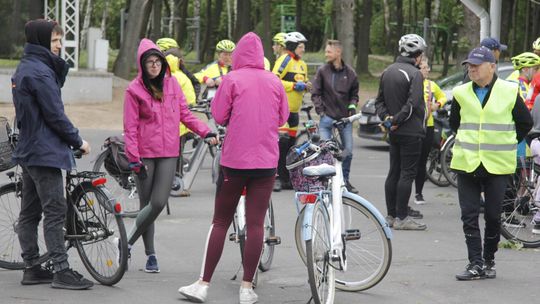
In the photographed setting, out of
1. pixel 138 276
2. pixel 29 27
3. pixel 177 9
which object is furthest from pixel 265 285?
pixel 177 9

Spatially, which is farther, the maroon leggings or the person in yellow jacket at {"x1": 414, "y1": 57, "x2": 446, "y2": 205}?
the person in yellow jacket at {"x1": 414, "y1": 57, "x2": 446, "y2": 205}

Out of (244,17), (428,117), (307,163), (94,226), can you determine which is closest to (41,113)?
(94,226)

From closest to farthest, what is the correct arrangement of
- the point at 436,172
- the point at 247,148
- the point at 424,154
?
the point at 247,148 < the point at 424,154 < the point at 436,172

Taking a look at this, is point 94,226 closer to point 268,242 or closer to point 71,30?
point 268,242

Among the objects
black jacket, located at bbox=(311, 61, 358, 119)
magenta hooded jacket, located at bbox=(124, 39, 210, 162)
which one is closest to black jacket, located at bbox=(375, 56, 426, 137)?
black jacket, located at bbox=(311, 61, 358, 119)

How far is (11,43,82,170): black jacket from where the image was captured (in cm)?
774

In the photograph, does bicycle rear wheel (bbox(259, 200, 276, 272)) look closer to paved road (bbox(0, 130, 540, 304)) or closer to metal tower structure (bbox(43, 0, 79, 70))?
paved road (bbox(0, 130, 540, 304))

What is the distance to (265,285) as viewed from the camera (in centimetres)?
831

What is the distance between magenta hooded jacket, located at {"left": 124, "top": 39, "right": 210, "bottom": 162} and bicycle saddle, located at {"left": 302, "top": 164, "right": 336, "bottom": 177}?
3.99ft

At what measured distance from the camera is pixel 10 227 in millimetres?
8734

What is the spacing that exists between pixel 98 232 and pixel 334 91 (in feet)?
19.0

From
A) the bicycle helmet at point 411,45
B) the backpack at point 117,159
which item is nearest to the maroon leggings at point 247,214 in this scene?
the backpack at point 117,159

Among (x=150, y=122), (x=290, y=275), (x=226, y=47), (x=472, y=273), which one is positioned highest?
(x=226, y=47)

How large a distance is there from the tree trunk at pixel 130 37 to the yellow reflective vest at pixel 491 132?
21.9 m
